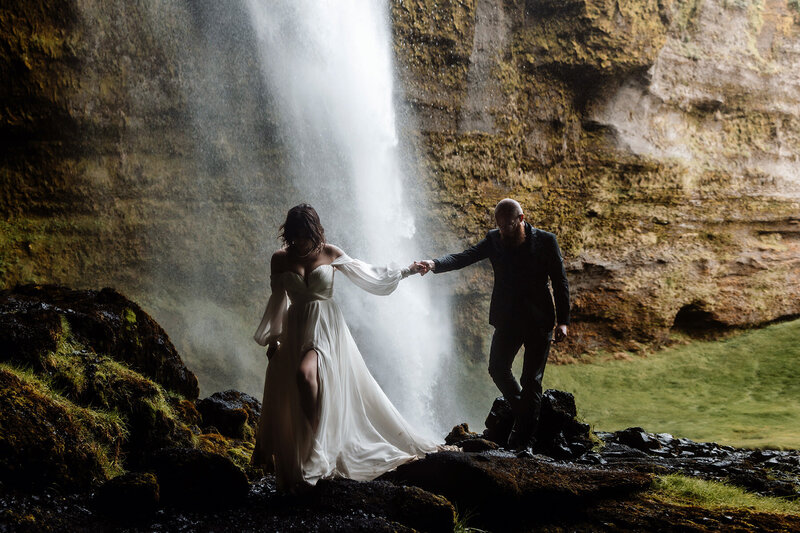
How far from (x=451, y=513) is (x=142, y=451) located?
9.58 ft

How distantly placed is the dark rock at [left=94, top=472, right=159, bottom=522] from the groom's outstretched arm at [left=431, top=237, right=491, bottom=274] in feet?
11.0

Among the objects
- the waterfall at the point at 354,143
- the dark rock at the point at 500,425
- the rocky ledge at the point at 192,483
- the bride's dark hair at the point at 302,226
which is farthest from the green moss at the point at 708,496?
the waterfall at the point at 354,143

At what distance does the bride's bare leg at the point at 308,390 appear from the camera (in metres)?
4.36

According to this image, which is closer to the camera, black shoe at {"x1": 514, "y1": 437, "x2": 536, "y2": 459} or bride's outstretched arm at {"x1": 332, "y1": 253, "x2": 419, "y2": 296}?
bride's outstretched arm at {"x1": 332, "y1": 253, "x2": 419, "y2": 296}

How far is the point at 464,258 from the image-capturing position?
21.1ft

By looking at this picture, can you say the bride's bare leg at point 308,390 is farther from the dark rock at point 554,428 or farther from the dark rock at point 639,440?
the dark rock at point 639,440

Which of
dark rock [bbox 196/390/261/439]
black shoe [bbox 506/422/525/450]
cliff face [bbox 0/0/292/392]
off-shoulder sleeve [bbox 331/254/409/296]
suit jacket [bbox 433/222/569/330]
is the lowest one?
black shoe [bbox 506/422/525/450]

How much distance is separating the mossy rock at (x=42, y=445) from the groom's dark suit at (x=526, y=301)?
358 centimetres

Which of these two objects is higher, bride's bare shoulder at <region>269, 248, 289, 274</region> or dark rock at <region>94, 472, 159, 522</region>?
bride's bare shoulder at <region>269, 248, 289, 274</region>

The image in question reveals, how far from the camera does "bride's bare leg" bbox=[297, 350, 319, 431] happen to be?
4.36m

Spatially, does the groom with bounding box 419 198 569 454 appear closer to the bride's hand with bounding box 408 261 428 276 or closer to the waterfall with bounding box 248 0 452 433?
the bride's hand with bounding box 408 261 428 276

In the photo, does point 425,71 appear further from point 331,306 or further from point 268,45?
point 331,306

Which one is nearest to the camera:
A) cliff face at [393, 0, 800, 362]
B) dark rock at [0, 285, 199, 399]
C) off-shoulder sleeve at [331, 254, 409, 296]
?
off-shoulder sleeve at [331, 254, 409, 296]

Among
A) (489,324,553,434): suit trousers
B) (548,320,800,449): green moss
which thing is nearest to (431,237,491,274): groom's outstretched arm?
(489,324,553,434): suit trousers
